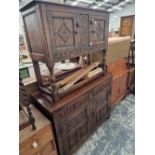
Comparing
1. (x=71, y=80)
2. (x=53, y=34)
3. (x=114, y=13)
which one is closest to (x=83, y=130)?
(x=71, y=80)

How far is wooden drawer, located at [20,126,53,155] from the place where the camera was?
1.04 metres

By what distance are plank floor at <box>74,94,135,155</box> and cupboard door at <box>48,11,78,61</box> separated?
1.37m

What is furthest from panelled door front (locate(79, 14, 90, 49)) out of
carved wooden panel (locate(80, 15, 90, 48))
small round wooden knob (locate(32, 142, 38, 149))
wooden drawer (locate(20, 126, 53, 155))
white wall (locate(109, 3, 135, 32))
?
white wall (locate(109, 3, 135, 32))

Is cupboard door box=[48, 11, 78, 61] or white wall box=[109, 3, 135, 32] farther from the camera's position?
white wall box=[109, 3, 135, 32]

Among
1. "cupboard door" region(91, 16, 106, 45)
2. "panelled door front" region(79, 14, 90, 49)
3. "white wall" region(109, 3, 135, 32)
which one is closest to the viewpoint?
"panelled door front" region(79, 14, 90, 49)

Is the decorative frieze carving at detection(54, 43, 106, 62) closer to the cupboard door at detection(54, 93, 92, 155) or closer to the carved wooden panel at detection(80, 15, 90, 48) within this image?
the carved wooden panel at detection(80, 15, 90, 48)

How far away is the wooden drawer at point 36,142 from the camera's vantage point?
1.04 meters

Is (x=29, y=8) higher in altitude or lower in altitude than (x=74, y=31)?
higher

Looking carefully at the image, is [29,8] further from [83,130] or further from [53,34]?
[83,130]

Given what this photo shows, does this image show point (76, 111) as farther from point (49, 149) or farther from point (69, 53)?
point (69, 53)

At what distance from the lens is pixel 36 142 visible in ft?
3.66
